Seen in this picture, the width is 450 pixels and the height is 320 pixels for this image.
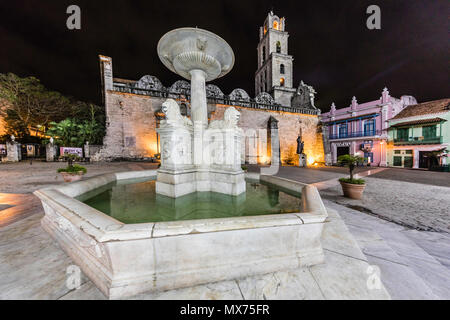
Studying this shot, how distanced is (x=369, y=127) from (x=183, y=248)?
2615cm

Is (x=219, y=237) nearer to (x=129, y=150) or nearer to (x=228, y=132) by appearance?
(x=228, y=132)

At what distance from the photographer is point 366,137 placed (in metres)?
A: 19.2

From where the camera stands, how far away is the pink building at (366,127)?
17984 millimetres

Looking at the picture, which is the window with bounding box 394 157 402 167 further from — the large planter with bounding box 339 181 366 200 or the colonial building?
the large planter with bounding box 339 181 366 200

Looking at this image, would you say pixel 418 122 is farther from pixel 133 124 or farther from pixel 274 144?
pixel 133 124

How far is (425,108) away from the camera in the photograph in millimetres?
16500

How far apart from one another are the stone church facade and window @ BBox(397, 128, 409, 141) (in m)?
7.64

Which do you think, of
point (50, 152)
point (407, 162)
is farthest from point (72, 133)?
point (407, 162)

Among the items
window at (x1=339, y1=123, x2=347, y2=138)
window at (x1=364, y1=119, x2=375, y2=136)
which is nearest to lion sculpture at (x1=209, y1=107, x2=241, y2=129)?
window at (x1=364, y1=119, x2=375, y2=136)

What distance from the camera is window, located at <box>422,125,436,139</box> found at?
15.5 metres

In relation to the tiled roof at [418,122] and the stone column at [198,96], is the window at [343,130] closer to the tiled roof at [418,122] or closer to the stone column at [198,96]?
the tiled roof at [418,122]

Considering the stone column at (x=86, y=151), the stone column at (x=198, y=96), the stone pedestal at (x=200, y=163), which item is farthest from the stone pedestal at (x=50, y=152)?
the stone column at (x=198, y=96)

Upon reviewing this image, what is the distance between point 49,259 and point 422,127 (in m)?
27.3
